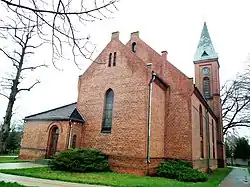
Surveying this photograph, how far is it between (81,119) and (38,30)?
49.5 feet

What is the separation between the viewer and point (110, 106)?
1895 centimetres

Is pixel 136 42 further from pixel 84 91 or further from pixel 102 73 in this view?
pixel 84 91

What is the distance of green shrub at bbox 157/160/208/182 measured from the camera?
1459 cm

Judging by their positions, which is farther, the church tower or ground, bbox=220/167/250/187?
the church tower

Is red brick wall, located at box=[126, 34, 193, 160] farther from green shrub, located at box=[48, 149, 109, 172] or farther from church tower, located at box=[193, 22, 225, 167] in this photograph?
church tower, located at box=[193, 22, 225, 167]

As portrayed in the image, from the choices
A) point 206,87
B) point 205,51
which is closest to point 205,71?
point 206,87

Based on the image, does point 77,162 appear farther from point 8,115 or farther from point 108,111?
point 8,115

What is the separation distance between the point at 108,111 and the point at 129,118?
2455mm

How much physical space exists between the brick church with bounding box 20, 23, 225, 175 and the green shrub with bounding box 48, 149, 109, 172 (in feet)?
4.79

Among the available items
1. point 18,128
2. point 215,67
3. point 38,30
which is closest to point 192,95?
point 38,30

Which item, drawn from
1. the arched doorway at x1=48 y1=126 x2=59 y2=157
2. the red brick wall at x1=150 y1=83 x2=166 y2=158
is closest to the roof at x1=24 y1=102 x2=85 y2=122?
the arched doorway at x1=48 y1=126 x2=59 y2=157

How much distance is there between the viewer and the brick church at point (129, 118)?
16609 mm

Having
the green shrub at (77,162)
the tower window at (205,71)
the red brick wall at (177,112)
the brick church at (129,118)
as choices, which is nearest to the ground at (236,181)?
the brick church at (129,118)

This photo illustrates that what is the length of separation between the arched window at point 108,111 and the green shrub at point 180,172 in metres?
4.97
